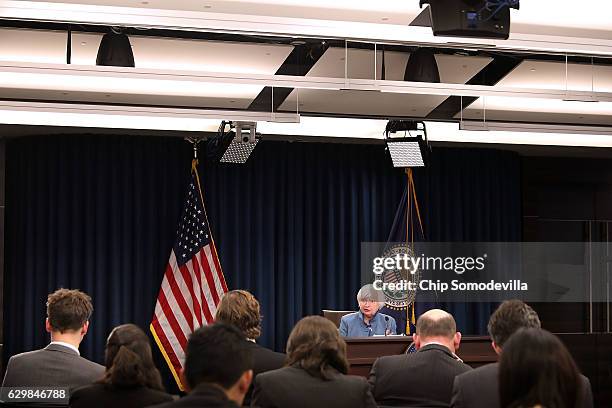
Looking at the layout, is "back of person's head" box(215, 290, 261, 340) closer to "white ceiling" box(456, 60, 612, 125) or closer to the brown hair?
the brown hair

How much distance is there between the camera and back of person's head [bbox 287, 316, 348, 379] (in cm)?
327

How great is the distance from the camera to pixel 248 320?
13.5 feet

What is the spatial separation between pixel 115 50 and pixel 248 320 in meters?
2.59

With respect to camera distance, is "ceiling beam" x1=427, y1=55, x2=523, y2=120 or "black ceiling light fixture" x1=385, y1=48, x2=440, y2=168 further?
"black ceiling light fixture" x1=385, y1=48, x2=440, y2=168

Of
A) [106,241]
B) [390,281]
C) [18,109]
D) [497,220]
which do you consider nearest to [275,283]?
[390,281]

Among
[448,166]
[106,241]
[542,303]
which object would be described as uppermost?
[448,166]

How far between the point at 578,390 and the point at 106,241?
7.55 m

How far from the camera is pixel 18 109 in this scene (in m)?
6.27

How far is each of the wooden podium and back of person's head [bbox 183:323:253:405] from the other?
4.28 meters

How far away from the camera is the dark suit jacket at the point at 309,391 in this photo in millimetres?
3201

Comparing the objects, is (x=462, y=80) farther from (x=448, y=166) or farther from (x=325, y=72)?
(x=448, y=166)

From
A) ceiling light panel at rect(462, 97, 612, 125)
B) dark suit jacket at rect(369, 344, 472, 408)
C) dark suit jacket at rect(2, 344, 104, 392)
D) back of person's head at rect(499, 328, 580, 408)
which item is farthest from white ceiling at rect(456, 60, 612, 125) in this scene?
back of person's head at rect(499, 328, 580, 408)

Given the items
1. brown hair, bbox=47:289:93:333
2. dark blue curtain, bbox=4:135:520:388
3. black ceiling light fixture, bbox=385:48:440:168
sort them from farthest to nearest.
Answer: dark blue curtain, bbox=4:135:520:388 < black ceiling light fixture, bbox=385:48:440:168 < brown hair, bbox=47:289:93:333

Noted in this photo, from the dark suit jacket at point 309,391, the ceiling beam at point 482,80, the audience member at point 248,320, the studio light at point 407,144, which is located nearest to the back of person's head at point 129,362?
the dark suit jacket at point 309,391
